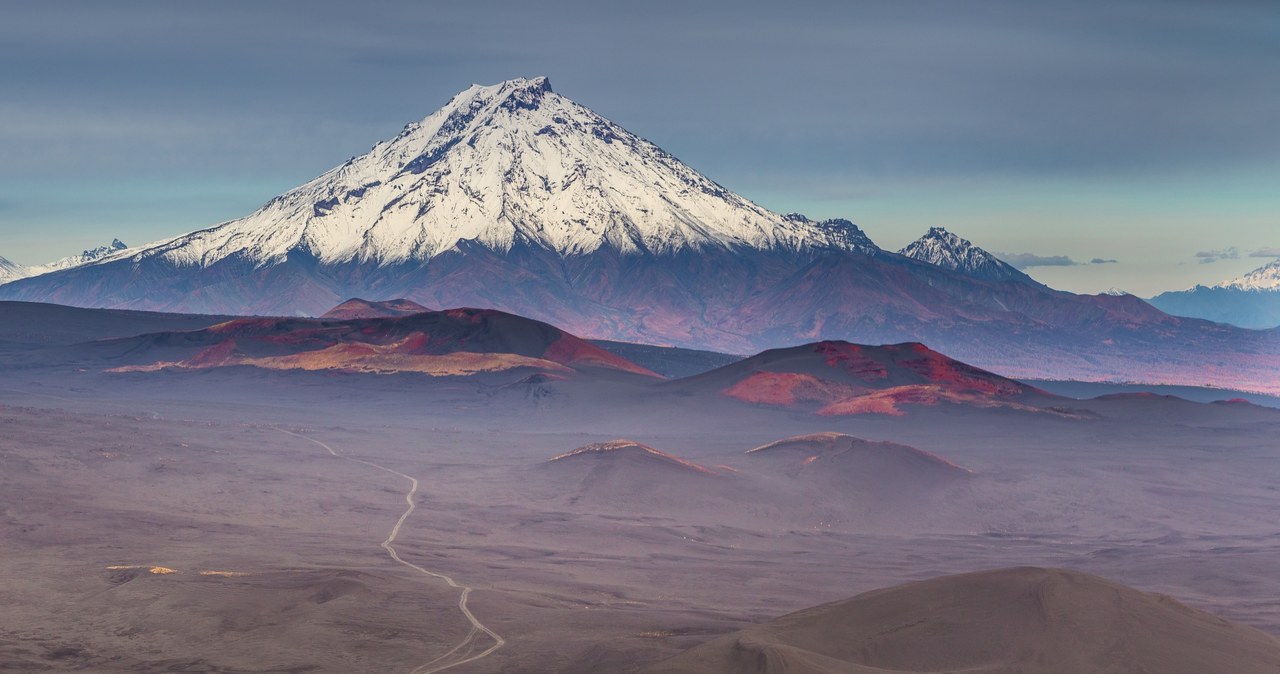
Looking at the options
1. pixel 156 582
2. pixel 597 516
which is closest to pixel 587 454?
pixel 597 516

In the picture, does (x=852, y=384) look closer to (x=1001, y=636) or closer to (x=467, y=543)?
(x=467, y=543)

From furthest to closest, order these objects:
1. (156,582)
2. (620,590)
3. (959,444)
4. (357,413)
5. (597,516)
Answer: (357,413) < (959,444) < (597,516) < (620,590) < (156,582)

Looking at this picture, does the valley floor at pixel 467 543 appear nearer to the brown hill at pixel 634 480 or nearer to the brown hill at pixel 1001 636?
the brown hill at pixel 634 480

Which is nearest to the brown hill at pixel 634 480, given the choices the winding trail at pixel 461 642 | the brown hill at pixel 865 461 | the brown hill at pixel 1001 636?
the brown hill at pixel 865 461

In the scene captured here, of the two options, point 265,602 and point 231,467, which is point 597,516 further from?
point 265,602

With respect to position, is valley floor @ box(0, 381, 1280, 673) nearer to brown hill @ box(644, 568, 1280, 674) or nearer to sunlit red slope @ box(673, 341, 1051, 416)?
brown hill @ box(644, 568, 1280, 674)
